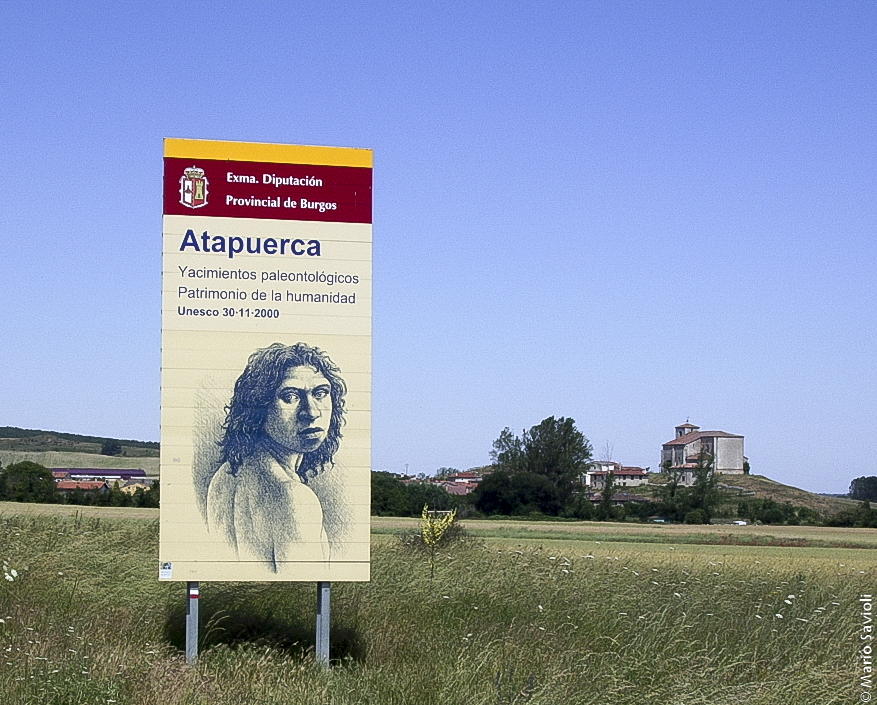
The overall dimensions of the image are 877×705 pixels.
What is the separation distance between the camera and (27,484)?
7425cm

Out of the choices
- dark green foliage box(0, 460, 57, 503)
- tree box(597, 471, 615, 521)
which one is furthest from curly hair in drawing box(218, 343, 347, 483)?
tree box(597, 471, 615, 521)

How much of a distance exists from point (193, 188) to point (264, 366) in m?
1.81

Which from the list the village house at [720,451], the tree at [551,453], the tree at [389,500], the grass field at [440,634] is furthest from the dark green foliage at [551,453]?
the grass field at [440,634]

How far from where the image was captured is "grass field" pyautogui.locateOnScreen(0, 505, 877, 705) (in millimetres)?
8578

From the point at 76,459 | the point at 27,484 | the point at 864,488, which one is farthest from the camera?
the point at 864,488

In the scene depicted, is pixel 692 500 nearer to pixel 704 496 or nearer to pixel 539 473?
pixel 704 496

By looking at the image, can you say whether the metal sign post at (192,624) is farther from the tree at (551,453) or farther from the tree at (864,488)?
the tree at (864,488)

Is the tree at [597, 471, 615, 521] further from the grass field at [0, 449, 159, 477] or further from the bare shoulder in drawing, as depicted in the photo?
the bare shoulder in drawing

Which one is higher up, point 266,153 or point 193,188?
point 266,153

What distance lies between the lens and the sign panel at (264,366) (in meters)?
10.1

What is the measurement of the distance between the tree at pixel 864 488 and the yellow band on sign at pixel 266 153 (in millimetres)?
186780

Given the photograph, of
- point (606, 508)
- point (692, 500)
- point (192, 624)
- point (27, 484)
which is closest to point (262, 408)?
point (192, 624)

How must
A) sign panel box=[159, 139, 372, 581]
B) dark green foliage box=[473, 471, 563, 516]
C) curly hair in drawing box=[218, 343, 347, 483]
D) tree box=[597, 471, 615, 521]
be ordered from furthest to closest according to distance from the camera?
dark green foliage box=[473, 471, 563, 516]
tree box=[597, 471, 615, 521]
curly hair in drawing box=[218, 343, 347, 483]
sign panel box=[159, 139, 372, 581]

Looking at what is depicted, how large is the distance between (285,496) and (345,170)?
125 inches
